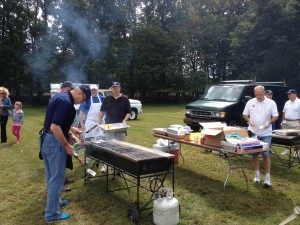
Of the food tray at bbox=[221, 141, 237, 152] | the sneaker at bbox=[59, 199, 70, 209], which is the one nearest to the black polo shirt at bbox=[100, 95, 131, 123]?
the sneaker at bbox=[59, 199, 70, 209]

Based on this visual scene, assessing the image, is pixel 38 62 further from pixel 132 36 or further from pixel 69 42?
pixel 132 36

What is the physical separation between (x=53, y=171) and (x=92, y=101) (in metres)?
3.14

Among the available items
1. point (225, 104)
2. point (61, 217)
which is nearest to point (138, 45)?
point (225, 104)

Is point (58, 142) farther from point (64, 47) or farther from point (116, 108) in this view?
point (64, 47)

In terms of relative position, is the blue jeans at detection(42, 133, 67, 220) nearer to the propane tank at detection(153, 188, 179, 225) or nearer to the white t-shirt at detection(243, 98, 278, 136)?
the propane tank at detection(153, 188, 179, 225)

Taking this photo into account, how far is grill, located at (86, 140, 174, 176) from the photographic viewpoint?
4023 millimetres

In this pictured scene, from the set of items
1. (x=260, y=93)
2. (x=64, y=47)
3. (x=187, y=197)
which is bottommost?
(x=187, y=197)

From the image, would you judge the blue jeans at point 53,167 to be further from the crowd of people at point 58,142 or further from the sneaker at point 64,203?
the sneaker at point 64,203

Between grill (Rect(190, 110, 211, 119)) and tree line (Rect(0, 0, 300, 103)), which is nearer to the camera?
grill (Rect(190, 110, 211, 119))

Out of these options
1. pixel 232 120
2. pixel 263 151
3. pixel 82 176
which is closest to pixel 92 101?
pixel 82 176

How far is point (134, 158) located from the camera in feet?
13.3

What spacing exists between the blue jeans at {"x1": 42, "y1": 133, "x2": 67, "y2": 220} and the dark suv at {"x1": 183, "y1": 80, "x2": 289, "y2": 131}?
671 centimetres

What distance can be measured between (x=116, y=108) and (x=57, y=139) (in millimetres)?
2659

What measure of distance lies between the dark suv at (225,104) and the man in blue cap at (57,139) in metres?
6.65
